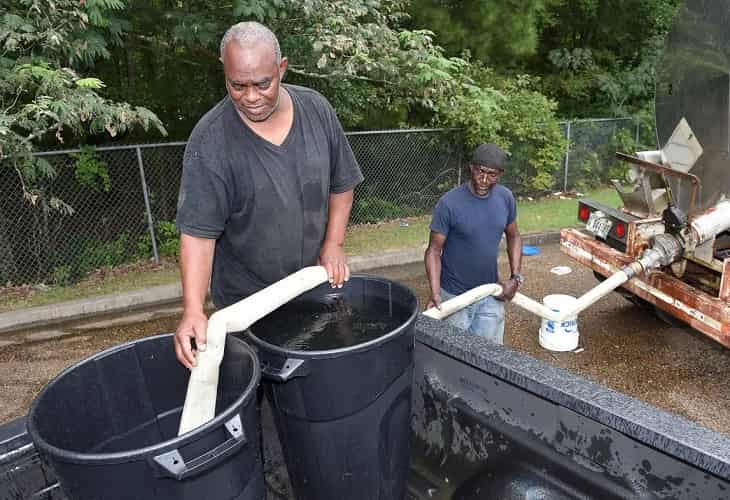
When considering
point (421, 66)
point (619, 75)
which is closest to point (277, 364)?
point (421, 66)

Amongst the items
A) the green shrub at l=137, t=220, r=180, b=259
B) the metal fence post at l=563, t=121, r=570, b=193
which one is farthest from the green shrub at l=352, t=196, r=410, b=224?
the metal fence post at l=563, t=121, r=570, b=193

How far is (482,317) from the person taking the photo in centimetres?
360

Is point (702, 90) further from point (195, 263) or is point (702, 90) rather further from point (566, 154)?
point (566, 154)

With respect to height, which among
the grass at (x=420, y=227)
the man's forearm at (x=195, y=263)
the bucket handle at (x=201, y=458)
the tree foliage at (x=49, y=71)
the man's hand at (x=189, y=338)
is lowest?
the grass at (x=420, y=227)

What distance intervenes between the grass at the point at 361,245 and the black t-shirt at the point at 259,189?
4.80m

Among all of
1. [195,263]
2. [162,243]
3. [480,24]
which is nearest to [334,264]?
[195,263]

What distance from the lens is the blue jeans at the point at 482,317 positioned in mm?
3549

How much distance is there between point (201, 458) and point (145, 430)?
66 centimetres

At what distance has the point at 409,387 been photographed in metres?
1.93

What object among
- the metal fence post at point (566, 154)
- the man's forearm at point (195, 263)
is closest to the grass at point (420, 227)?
the metal fence post at point (566, 154)

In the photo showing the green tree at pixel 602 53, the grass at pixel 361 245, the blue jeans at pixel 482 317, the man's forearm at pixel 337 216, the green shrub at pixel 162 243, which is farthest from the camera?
the green tree at pixel 602 53

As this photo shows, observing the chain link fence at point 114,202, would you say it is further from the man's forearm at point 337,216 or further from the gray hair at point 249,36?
the gray hair at point 249,36

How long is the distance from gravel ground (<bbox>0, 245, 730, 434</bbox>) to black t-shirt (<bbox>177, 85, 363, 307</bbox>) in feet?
9.84

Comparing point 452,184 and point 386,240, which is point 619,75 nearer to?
point 452,184
